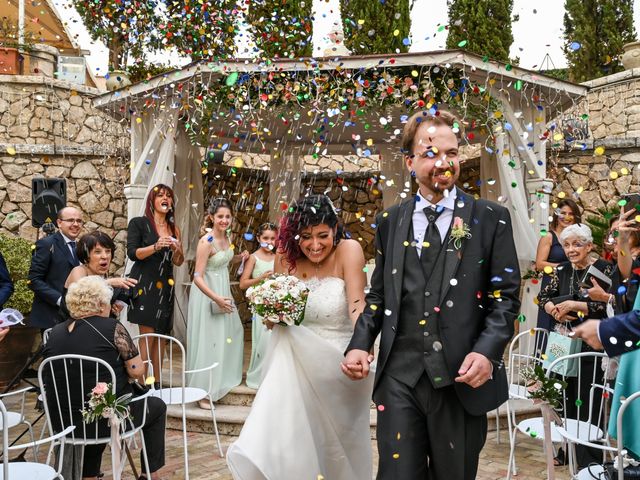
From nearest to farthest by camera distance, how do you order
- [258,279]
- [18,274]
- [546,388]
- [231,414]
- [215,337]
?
[546,388] < [231,414] < [215,337] < [258,279] < [18,274]

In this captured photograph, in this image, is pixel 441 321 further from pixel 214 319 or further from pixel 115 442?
pixel 214 319

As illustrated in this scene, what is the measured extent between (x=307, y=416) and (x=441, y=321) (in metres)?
1.16

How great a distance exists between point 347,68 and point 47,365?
4.12 metres

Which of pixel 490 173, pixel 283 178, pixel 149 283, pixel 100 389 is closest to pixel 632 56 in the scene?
pixel 490 173

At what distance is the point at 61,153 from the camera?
389 inches

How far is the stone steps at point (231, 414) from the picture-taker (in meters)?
5.20

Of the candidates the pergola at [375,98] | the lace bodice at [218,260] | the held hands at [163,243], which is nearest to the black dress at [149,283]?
the held hands at [163,243]

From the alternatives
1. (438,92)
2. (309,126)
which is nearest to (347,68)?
(438,92)

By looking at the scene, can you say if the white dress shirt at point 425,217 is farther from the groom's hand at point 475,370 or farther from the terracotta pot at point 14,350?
the terracotta pot at point 14,350

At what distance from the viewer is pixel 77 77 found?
12078 millimetres

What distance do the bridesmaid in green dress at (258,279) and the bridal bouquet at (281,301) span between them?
245cm

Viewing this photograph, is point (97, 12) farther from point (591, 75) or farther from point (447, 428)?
point (447, 428)

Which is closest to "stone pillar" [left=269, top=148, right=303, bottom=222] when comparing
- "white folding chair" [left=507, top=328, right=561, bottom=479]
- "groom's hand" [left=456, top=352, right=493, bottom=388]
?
"white folding chair" [left=507, top=328, right=561, bottom=479]

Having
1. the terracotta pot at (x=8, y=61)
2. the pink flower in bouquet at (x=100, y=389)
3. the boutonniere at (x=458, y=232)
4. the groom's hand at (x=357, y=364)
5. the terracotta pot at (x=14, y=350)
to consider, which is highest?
the terracotta pot at (x=8, y=61)
